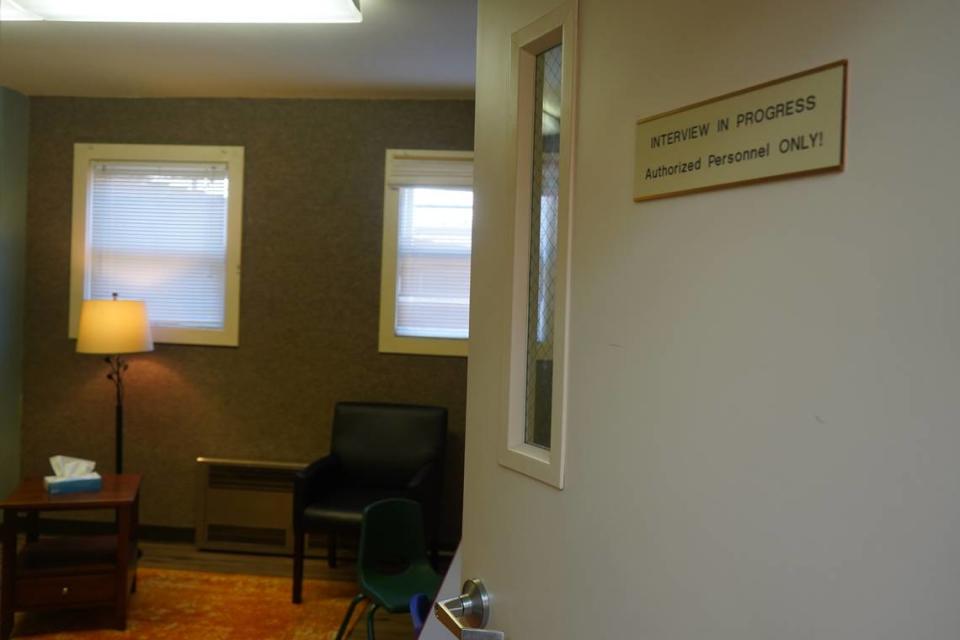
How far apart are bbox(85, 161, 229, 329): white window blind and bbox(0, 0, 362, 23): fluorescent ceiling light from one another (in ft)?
4.01

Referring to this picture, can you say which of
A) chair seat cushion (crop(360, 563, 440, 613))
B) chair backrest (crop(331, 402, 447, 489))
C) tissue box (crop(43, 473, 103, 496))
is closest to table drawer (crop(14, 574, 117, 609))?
tissue box (crop(43, 473, 103, 496))

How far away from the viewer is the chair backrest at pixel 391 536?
2.48 meters

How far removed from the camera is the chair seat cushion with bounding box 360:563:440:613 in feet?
7.47

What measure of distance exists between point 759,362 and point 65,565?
325 centimetres

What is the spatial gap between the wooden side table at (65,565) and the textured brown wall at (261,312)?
101cm

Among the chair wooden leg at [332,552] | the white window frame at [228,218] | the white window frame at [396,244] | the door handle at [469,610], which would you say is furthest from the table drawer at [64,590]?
the door handle at [469,610]

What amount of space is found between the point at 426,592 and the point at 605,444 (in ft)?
6.21

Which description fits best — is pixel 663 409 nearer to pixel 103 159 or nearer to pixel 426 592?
pixel 426 592

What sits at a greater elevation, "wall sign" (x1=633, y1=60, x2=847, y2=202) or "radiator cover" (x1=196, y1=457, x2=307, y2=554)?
"wall sign" (x1=633, y1=60, x2=847, y2=202)

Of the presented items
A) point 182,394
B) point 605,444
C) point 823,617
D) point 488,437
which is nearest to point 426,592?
point 488,437

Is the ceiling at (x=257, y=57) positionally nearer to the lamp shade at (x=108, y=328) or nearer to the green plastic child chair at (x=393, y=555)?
the lamp shade at (x=108, y=328)

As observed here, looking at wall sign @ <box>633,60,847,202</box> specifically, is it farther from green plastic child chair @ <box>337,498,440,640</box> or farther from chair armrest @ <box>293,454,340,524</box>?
chair armrest @ <box>293,454,340,524</box>

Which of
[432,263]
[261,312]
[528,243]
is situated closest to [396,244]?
[432,263]

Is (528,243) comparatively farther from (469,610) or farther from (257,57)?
(257,57)
